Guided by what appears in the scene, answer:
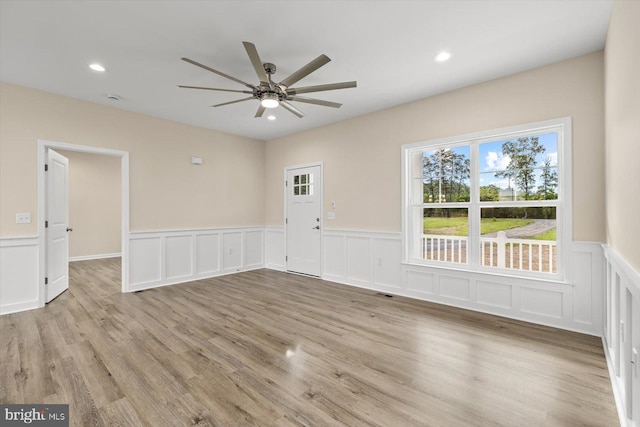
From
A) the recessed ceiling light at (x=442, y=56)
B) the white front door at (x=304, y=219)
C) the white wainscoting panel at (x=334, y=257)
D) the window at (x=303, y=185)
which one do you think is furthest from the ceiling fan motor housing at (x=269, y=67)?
the white wainscoting panel at (x=334, y=257)

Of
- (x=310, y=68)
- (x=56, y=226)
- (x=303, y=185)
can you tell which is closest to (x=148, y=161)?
(x=56, y=226)

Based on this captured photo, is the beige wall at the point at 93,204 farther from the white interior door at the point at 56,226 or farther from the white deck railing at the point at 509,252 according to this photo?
the white deck railing at the point at 509,252

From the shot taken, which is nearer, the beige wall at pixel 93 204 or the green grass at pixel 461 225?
the green grass at pixel 461 225

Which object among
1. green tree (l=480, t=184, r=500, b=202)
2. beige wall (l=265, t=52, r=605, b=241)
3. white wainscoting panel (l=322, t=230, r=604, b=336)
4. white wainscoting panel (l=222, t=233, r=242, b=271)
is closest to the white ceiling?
beige wall (l=265, t=52, r=605, b=241)

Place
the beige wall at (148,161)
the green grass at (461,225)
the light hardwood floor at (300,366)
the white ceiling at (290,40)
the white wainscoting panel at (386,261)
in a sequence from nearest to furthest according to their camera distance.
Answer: the light hardwood floor at (300,366)
the white ceiling at (290,40)
the green grass at (461,225)
the beige wall at (148,161)
the white wainscoting panel at (386,261)

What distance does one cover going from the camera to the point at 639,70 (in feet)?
4.65

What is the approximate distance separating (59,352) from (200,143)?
155 inches

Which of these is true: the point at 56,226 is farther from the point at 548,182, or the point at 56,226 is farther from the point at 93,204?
the point at 548,182

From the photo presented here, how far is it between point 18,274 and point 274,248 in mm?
3942

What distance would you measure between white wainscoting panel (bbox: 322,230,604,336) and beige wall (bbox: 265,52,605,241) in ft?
0.79

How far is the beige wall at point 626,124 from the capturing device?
57.1 inches

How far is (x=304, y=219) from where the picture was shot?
19.1ft

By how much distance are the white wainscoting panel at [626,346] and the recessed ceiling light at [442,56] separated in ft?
7.46

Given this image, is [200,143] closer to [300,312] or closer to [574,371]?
[300,312]
